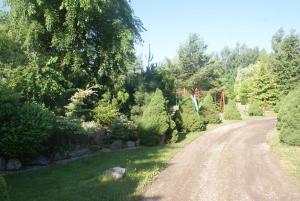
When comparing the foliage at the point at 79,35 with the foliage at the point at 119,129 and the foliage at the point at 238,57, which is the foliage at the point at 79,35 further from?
the foliage at the point at 238,57

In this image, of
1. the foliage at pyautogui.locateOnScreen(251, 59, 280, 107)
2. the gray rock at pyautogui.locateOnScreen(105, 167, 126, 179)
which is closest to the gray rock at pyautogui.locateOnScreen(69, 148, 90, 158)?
the gray rock at pyautogui.locateOnScreen(105, 167, 126, 179)

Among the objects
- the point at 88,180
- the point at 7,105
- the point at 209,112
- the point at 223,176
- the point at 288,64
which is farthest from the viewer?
the point at 288,64

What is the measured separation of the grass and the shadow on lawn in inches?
197

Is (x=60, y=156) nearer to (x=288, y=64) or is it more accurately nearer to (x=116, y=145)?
(x=116, y=145)

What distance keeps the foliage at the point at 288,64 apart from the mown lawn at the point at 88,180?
126ft

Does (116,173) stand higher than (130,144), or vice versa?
(130,144)

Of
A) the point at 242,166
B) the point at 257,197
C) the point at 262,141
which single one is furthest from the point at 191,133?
the point at 257,197

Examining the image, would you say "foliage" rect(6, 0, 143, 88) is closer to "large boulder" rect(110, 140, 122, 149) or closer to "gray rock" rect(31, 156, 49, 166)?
"large boulder" rect(110, 140, 122, 149)

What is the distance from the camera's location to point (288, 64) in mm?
49000

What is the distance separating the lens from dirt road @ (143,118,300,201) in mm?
10117

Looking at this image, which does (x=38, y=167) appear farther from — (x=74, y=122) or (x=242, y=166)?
(x=242, y=166)

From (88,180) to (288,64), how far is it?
44607mm

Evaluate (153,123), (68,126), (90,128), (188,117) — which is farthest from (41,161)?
(188,117)

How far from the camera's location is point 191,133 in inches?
913
